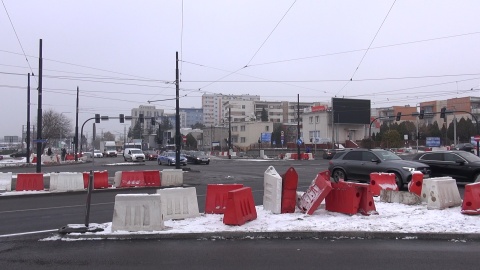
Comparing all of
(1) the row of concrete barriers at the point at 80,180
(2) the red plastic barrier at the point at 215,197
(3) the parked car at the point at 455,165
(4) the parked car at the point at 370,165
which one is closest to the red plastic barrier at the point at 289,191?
(2) the red plastic barrier at the point at 215,197

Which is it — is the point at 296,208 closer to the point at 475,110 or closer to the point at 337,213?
the point at 337,213

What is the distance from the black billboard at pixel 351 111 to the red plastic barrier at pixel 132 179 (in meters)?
62.9

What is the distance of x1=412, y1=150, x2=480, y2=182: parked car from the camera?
58.1ft

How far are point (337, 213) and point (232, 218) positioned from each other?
274 centimetres

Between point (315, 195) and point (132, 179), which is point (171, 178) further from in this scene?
point (315, 195)

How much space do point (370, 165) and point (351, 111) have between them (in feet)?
219

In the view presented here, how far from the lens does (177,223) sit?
32.9ft

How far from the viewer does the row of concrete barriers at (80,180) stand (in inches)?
731

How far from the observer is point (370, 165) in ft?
59.0

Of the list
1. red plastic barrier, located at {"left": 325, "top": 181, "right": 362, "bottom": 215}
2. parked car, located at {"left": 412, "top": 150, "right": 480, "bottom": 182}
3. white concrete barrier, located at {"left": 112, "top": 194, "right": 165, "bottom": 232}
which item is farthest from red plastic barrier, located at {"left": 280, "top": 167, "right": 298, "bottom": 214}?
parked car, located at {"left": 412, "top": 150, "right": 480, "bottom": 182}

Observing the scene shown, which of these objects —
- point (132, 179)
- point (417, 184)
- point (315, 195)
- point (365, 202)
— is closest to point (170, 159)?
point (132, 179)

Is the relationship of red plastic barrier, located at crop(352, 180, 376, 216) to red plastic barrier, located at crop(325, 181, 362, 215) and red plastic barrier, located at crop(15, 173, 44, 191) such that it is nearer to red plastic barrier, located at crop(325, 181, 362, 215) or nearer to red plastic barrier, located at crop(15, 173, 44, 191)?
red plastic barrier, located at crop(325, 181, 362, 215)

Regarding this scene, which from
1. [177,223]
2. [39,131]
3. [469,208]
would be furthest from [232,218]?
[39,131]

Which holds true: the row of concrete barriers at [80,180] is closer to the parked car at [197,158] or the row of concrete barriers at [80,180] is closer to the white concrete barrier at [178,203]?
the white concrete barrier at [178,203]
